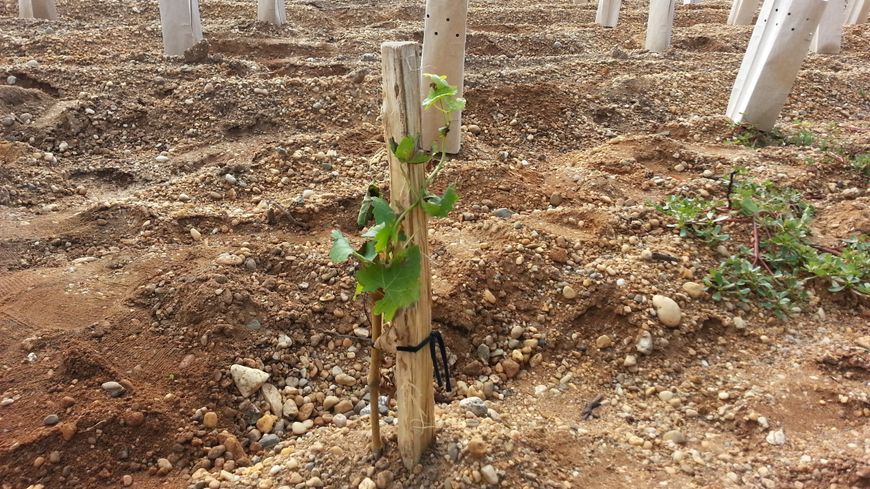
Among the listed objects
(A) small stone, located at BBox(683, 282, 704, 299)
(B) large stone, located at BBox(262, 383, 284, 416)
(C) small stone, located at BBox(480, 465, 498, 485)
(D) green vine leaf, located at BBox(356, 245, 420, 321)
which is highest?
(D) green vine leaf, located at BBox(356, 245, 420, 321)

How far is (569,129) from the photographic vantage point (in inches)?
232

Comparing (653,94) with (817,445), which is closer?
(817,445)

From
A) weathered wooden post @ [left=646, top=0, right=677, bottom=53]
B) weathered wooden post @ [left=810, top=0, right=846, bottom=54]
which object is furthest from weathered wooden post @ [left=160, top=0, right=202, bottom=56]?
weathered wooden post @ [left=810, top=0, right=846, bottom=54]

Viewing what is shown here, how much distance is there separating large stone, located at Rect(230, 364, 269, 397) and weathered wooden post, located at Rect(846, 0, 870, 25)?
13390 millimetres

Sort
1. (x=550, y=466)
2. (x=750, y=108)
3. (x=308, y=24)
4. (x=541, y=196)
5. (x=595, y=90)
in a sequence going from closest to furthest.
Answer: (x=550, y=466) < (x=541, y=196) < (x=750, y=108) < (x=595, y=90) < (x=308, y=24)

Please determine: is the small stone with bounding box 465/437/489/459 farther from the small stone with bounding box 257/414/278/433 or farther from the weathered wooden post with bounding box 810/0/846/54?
the weathered wooden post with bounding box 810/0/846/54

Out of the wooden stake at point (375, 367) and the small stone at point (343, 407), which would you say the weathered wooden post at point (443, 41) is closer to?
the small stone at point (343, 407)

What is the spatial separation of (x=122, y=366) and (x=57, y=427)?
411 mm

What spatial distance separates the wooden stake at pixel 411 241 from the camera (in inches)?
71.1

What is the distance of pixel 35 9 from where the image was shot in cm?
930

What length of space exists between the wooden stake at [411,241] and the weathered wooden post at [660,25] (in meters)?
8.03

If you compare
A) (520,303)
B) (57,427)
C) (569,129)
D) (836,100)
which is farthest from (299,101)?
(836,100)

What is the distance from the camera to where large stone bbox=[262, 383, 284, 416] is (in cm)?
276

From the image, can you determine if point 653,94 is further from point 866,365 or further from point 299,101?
point 866,365
